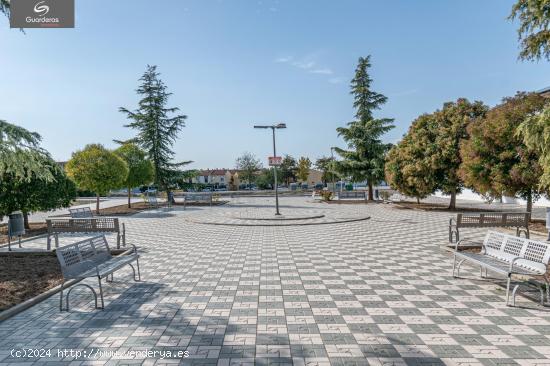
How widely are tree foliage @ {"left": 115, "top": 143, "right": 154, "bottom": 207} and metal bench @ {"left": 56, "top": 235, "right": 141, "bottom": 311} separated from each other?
22208 millimetres

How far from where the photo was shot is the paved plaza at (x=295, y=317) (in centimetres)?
Answer: 393

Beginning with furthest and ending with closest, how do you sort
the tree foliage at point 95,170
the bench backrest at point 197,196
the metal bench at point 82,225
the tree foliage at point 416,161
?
the bench backrest at point 197,196, the tree foliage at point 95,170, the tree foliage at point 416,161, the metal bench at point 82,225

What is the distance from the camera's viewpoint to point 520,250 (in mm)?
5977

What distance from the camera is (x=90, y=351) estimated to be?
4066 mm

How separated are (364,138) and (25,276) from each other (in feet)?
81.9

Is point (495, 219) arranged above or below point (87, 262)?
above

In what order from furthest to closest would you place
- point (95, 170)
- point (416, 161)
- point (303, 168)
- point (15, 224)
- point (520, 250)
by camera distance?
point (303, 168), point (95, 170), point (416, 161), point (15, 224), point (520, 250)

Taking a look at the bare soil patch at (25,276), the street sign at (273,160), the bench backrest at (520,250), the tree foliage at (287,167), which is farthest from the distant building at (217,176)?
the bench backrest at (520,250)

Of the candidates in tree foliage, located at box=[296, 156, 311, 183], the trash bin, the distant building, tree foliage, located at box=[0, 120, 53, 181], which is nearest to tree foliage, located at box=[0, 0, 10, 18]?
tree foliage, located at box=[0, 120, 53, 181]

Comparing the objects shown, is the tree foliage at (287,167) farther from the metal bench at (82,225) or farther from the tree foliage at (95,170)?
the metal bench at (82,225)

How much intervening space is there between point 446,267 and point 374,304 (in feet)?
10.6

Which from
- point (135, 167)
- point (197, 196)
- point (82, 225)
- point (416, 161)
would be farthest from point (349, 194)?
point (82, 225)

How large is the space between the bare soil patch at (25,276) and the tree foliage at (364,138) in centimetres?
2293

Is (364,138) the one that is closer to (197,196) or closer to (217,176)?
(197,196)
